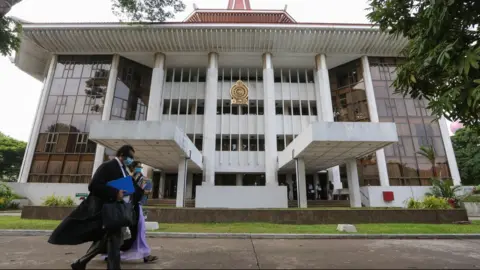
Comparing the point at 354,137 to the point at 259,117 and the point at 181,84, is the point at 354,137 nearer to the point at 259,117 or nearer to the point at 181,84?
the point at 259,117

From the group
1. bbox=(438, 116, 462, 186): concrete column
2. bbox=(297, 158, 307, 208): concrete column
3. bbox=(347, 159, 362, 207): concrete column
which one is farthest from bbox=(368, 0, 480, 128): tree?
bbox=(438, 116, 462, 186): concrete column

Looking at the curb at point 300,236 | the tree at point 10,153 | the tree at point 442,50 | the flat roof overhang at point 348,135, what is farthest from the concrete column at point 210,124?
the tree at point 10,153

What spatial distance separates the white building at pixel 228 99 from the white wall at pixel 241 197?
5.24 metres

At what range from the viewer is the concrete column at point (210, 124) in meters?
21.6

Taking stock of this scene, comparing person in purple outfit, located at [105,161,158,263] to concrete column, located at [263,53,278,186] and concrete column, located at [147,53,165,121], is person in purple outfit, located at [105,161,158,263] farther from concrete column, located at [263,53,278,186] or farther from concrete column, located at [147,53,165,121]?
concrete column, located at [147,53,165,121]

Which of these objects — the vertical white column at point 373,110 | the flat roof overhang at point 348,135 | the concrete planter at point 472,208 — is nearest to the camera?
the flat roof overhang at point 348,135

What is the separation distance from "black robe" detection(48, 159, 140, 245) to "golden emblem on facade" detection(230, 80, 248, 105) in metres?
20.0

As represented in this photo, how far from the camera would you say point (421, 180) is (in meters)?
21.1

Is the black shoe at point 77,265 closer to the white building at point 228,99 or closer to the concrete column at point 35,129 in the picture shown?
the white building at point 228,99

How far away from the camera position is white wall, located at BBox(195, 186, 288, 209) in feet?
45.3

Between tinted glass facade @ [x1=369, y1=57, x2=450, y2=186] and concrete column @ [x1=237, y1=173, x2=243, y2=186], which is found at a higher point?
tinted glass facade @ [x1=369, y1=57, x2=450, y2=186]

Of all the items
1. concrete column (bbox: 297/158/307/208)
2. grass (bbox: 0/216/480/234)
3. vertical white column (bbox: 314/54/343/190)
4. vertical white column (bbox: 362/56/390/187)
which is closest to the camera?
grass (bbox: 0/216/480/234)

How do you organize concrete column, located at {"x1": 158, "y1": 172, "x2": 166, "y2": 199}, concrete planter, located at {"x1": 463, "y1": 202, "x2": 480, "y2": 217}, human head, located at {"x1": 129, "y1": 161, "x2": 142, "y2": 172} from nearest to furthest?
human head, located at {"x1": 129, "y1": 161, "x2": 142, "y2": 172} < concrete planter, located at {"x1": 463, "y1": 202, "x2": 480, "y2": 217} < concrete column, located at {"x1": 158, "y1": 172, "x2": 166, "y2": 199}

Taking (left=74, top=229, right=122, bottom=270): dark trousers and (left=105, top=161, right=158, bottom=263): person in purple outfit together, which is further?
(left=105, top=161, right=158, bottom=263): person in purple outfit
